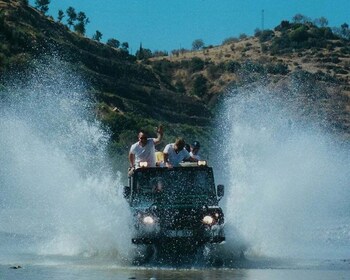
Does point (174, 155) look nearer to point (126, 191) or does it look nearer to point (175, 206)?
point (126, 191)

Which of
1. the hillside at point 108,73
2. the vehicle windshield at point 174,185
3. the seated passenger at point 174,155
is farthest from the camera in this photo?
the hillside at point 108,73

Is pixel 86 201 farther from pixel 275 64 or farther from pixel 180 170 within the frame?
pixel 275 64

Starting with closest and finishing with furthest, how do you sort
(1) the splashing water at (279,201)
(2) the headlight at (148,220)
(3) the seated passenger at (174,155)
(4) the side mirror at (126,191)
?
(2) the headlight at (148,220)
(4) the side mirror at (126,191)
(3) the seated passenger at (174,155)
(1) the splashing water at (279,201)

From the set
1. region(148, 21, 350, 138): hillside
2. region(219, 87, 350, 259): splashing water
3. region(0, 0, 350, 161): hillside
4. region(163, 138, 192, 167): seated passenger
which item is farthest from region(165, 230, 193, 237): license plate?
region(148, 21, 350, 138): hillside

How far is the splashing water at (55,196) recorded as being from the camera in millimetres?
18109

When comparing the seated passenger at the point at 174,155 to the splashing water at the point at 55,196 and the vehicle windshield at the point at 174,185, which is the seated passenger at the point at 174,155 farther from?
the splashing water at the point at 55,196

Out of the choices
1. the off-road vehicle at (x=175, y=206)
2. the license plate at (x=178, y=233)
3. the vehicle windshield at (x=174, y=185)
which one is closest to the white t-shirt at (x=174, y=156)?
the off-road vehicle at (x=175, y=206)

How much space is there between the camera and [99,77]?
95.7 metres

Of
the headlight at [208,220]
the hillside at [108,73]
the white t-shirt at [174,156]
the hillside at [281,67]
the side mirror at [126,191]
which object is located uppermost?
the hillside at [281,67]

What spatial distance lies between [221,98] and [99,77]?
30182 millimetres

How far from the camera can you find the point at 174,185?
17109 millimetres

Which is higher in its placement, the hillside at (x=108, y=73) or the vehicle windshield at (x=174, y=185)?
the hillside at (x=108, y=73)

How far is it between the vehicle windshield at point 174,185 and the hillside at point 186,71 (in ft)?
136

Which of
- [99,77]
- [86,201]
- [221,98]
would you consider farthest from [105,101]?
[86,201]
